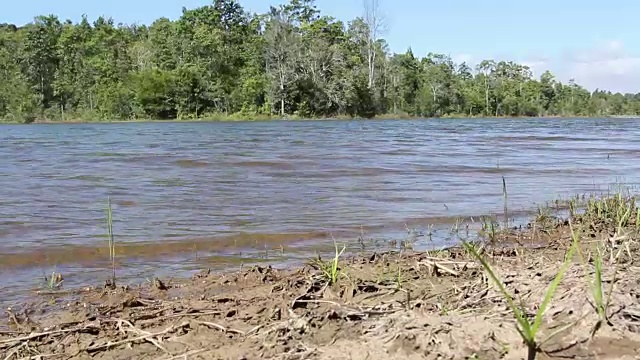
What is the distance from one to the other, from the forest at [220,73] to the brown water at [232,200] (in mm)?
46707

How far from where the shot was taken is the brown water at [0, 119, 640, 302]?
5.81 metres

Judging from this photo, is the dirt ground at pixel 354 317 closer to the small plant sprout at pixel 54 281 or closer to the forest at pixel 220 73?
the small plant sprout at pixel 54 281

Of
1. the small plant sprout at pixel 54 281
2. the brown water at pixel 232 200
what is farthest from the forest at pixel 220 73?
the small plant sprout at pixel 54 281

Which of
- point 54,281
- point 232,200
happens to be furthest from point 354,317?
point 232,200

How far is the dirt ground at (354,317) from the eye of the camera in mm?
2611

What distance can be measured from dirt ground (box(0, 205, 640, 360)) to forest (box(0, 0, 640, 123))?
58.4 meters

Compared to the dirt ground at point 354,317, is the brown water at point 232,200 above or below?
below

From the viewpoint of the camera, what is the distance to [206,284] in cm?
453

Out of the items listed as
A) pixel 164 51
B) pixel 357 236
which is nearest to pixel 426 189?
pixel 357 236

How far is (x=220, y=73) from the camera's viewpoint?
6762 centimetres

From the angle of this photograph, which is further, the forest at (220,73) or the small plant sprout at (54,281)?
the forest at (220,73)

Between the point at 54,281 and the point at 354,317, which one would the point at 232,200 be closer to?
the point at 54,281

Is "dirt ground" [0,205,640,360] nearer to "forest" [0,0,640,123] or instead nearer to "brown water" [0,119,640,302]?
"brown water" [0,119,640,302]

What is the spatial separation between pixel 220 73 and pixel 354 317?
66515 millimetres
